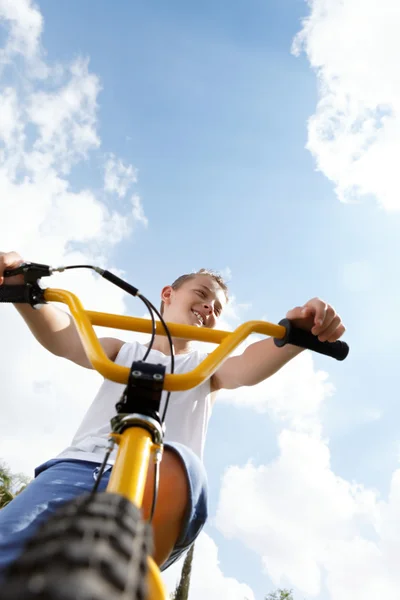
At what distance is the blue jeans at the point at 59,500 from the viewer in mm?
1751

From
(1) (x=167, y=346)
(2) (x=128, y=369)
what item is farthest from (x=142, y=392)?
(1) (x=167, y=346)

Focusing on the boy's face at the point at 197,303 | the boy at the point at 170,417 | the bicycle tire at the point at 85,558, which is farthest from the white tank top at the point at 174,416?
the bicycle tire at the point at 85,558

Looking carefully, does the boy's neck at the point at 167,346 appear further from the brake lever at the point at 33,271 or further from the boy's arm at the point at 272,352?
the brake lever at the point at 33,271

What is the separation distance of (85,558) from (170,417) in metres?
2.47

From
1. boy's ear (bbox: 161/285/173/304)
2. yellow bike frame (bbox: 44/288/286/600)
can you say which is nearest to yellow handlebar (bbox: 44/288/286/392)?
yellow bike frame (bbox: 44/288/286/600)

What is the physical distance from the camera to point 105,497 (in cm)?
94

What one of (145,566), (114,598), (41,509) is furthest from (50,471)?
(114,598)

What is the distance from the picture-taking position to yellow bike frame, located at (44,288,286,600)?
1208 mm

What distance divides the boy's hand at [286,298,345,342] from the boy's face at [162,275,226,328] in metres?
Result: 1.69

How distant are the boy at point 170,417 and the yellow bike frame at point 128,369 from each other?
0.70 ft

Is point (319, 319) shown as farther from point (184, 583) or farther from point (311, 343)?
point (184, 583)

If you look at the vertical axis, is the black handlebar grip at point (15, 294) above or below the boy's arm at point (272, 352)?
below

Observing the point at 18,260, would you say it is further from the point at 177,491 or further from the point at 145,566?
the point at 145,566

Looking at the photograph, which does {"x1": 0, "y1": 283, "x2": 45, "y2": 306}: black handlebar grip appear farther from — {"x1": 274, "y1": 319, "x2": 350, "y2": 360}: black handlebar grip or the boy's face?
the boy's face
